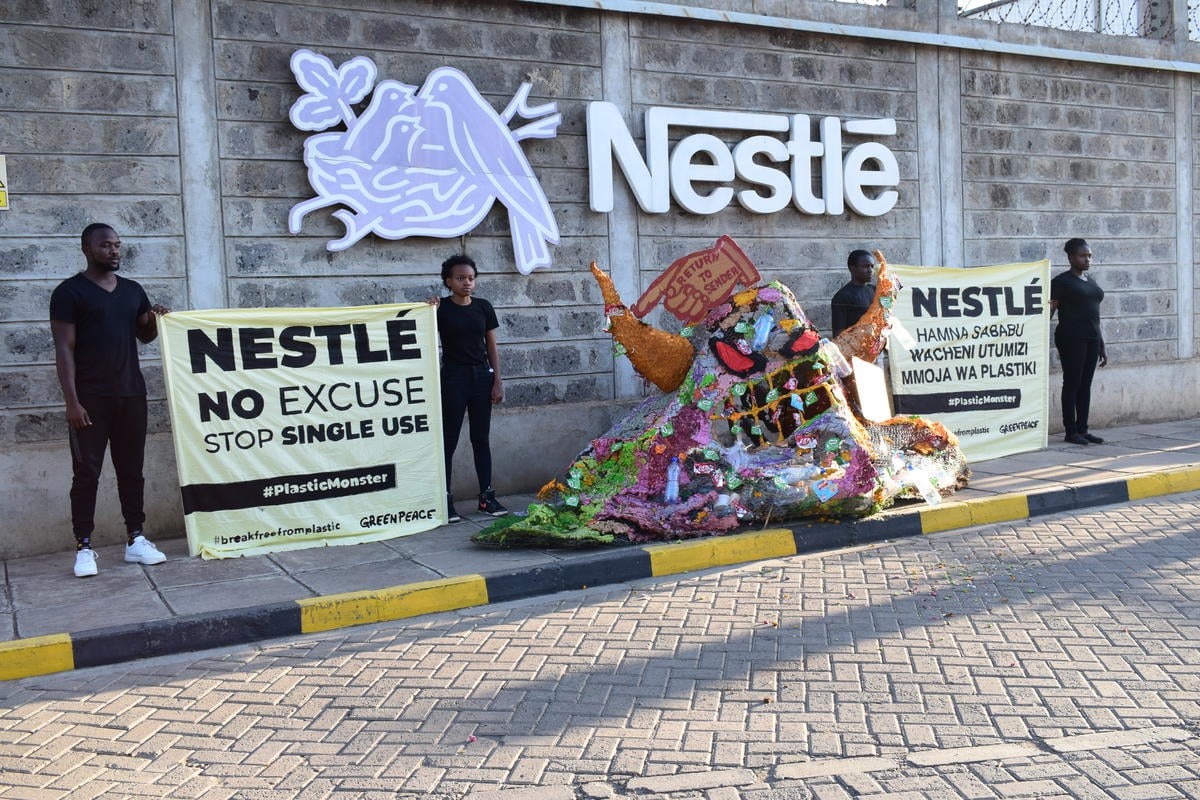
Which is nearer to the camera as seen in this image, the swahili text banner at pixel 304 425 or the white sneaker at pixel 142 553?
the white sneaker at pixel 142 553

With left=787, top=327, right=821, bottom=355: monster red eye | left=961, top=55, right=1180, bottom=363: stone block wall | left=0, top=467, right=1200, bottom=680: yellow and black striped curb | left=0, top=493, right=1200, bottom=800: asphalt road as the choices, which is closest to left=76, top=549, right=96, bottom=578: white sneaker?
left=0, top=493, right=1200, bottom=800: asphalt road

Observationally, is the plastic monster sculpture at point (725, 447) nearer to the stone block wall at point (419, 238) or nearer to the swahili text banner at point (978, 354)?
the stone block wall at point (419, 238)

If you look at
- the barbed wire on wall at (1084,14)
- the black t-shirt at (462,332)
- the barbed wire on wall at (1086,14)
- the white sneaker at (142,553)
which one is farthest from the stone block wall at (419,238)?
the barbed wire on wall at (1086,14)

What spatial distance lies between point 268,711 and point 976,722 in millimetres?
2747

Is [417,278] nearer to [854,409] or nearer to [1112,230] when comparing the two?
[854,409]

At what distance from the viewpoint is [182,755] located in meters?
3.91

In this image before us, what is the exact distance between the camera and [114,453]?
669 cm

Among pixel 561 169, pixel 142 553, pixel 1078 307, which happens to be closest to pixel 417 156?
pixel 561 169

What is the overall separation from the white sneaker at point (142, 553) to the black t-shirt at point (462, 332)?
2.31 metres

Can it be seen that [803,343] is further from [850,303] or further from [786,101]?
[786,101]

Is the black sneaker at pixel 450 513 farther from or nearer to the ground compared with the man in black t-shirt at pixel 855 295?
nearer to the ground

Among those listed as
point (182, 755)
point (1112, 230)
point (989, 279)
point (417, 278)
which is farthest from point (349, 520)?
point (1112, 230)

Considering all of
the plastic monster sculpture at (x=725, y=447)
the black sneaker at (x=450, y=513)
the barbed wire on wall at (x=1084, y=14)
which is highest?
the barbed wire on wall at (x=1084, y=14)

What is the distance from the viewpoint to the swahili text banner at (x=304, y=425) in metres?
6.86
